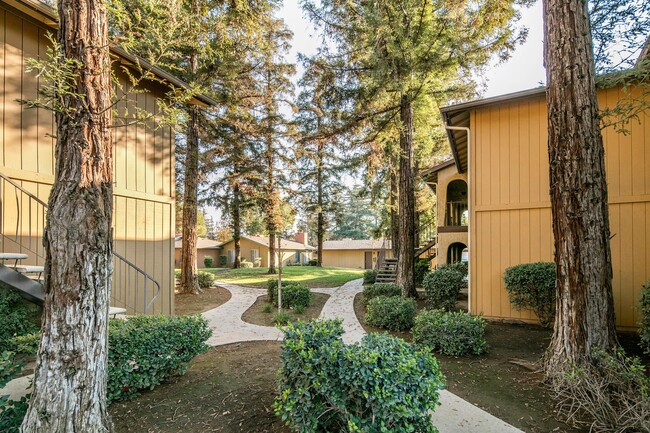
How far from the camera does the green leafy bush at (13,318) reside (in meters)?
4.22

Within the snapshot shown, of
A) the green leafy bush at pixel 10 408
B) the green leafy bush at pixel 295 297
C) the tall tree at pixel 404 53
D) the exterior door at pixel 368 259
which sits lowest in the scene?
the exterior door at pixel 368 259

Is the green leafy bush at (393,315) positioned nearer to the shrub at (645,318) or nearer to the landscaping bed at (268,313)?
the landscaping bed at (268,313)

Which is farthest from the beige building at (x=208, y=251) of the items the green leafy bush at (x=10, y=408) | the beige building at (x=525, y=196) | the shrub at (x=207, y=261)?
the green leafy bush at (x=10, y=408)

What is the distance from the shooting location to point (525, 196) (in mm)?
7016

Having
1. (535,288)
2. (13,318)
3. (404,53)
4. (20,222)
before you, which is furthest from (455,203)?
(13,318)

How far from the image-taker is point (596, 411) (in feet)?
10.0

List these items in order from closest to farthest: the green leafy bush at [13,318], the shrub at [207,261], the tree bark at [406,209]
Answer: the green leafy bush at [13,318]
the tree bark at [406,209]
the shrub at [207,261]

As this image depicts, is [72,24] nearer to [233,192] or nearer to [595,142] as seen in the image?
[595,142]

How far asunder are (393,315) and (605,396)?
3.96m

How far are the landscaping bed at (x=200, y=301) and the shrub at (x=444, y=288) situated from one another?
634 cm

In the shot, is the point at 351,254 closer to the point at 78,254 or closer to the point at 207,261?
the point at 207,261

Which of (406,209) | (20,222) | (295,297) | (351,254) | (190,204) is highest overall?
(190,204)

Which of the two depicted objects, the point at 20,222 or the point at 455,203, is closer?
the point at 20,222

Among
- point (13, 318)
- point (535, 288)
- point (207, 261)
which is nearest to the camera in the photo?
point (13, 318)
